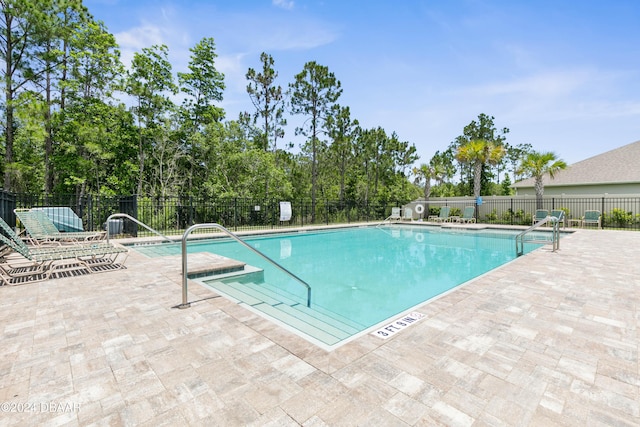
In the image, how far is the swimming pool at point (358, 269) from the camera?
4402 mm

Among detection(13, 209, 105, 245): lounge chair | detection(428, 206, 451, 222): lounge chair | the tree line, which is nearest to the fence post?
detection(13, 209, 105, 245): lounge chair

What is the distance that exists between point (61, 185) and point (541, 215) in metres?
23.4

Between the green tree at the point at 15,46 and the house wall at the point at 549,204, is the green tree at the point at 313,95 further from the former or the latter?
the green tree at the point at 15,46

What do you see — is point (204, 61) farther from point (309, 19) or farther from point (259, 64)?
point (309, 19)

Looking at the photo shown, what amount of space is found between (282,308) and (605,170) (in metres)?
21.7

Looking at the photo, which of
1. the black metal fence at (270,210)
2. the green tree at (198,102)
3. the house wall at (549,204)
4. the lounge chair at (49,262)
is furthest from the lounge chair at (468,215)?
the lounge chair at (49,262)

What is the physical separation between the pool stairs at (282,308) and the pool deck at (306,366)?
0.25 meters

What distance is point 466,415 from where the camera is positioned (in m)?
1.70

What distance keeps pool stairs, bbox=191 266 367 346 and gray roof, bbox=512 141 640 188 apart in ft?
63.6

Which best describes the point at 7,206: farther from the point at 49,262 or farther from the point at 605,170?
the point at 605,170

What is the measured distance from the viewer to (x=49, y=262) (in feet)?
16.2

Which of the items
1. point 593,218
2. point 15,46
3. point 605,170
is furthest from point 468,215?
point 15,46

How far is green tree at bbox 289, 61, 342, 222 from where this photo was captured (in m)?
17.7

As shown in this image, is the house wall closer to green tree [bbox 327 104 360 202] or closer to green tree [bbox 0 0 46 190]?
green tree [bbox 327 104 360 202]
